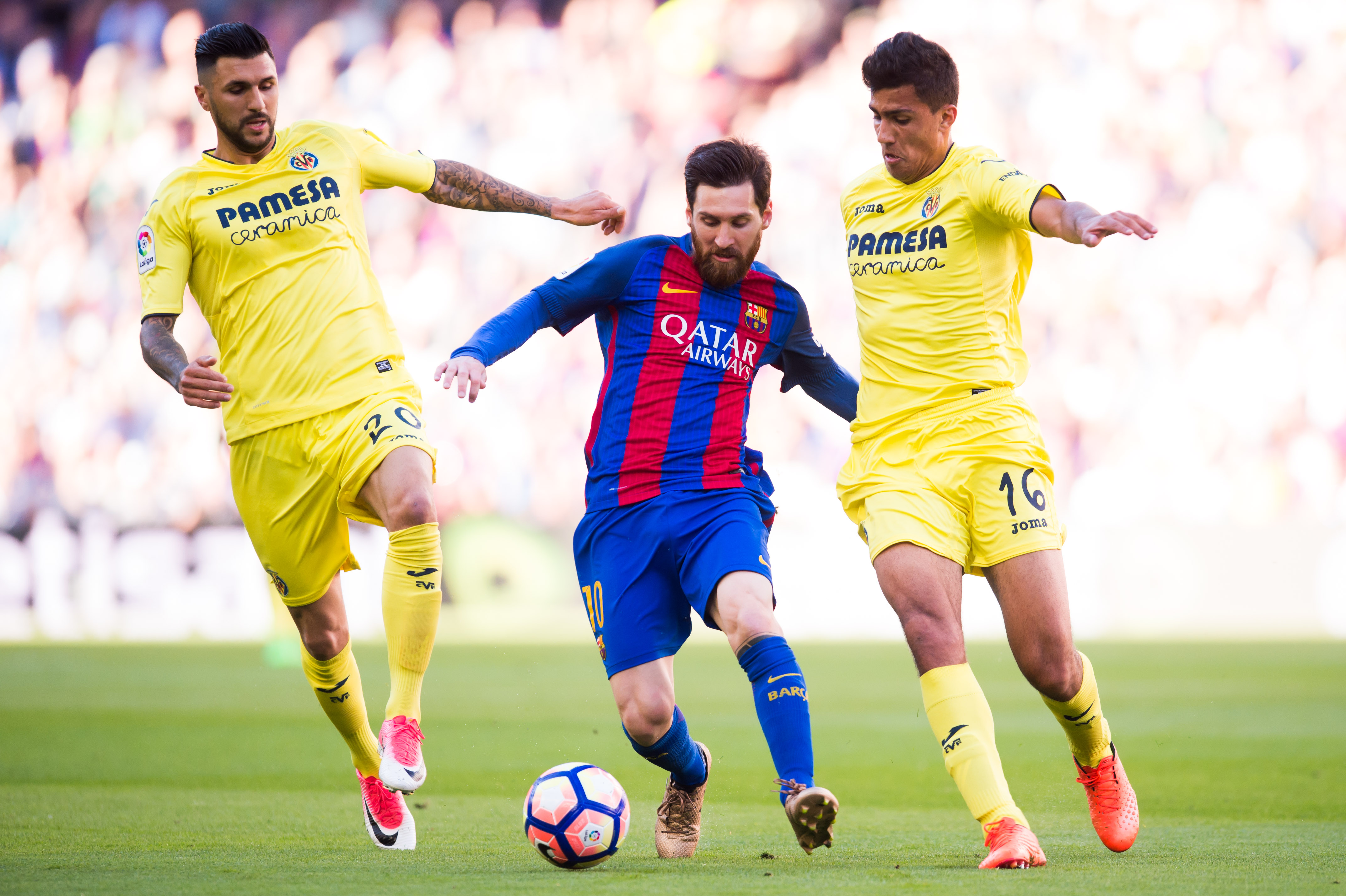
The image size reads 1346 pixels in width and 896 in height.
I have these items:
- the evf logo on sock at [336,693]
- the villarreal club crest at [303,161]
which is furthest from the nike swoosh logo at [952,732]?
the villarreal club crest at [303,161]

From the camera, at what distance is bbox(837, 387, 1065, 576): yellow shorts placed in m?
4.51

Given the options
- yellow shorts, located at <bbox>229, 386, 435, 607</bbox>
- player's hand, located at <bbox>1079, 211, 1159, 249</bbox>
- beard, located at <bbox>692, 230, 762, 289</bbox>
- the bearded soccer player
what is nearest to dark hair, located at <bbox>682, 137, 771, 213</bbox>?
the bearded soccer player

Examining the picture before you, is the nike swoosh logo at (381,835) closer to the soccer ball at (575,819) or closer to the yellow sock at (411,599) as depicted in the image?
the yellow sock at (411,599)

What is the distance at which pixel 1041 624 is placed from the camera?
4.47 m

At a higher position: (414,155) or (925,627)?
(414,155)

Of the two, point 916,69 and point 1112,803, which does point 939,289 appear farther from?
point 1112,803

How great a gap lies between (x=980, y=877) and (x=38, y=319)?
73.0 ft

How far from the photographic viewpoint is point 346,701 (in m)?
5.45

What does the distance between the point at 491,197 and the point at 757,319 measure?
122 centimetres

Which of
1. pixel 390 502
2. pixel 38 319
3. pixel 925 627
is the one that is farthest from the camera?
pixel 38 319

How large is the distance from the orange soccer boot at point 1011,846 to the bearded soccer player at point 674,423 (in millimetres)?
756

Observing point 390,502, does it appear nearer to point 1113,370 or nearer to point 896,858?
point 896,858

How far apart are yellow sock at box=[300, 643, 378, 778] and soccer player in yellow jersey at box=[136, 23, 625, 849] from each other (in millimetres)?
13

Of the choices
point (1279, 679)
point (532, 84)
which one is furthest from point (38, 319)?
point (1279, 679)
